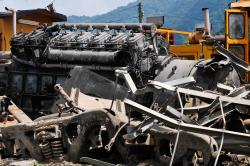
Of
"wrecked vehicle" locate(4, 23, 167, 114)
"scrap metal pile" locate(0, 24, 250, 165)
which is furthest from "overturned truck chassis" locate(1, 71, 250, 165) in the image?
"wrecked vehicle" locate(4, 23, 167, 114)

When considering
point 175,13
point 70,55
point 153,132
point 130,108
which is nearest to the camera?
point 153,132

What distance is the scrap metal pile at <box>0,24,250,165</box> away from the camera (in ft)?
16.0

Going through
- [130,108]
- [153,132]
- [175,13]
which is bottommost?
[153,132]

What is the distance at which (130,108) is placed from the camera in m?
5.24

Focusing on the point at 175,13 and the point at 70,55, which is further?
the point at 175,13

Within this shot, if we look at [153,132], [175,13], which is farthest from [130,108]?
[175,13]

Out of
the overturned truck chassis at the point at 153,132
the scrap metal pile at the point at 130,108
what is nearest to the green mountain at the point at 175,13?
the scrap metal pile at the point at 130,108

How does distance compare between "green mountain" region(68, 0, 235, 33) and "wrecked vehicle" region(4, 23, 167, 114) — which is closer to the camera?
"wrecked vehicle" region(4, 23, 167, 114)

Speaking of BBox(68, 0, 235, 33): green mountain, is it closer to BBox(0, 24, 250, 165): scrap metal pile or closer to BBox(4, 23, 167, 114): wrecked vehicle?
BBox(4, 23, 167, 114): wrecked vehicle

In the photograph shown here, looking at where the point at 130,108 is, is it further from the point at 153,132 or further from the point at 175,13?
the point at 175,13

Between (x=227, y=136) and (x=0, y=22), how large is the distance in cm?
1307

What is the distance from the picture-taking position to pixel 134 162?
548cm

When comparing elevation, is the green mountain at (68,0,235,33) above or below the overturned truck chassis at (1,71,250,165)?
above

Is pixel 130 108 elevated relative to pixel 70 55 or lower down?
lower down
